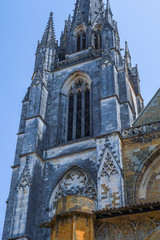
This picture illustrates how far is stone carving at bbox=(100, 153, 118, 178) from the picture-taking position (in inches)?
586

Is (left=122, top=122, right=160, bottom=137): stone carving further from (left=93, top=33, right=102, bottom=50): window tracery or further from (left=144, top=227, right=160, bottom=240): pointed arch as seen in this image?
(left=93, top=33, right=102, bottom=50): window tracery

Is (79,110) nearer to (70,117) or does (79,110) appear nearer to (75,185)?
(70,117)

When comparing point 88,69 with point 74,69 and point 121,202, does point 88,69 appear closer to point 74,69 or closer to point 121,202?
point 74,69

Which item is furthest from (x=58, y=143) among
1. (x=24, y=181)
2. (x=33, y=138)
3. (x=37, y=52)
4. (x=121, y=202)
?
(x=37, y=52)

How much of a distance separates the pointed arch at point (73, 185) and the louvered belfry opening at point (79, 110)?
2541 millimetres

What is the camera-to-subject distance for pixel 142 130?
52.6 ft

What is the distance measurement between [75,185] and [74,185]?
0.06 meters

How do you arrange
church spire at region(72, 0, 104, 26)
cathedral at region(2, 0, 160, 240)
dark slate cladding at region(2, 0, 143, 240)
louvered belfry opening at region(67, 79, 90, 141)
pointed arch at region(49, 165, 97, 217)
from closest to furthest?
cathedral at region(2, 0, 160, 240) → dark slate cladding at region(2, 0, 143, 240) → pointed arch at region(49, 165, 97, 217) → louvered belfry opening at region(67, 79, 90, 141) → church spire at region(72, 0, 104, 26)

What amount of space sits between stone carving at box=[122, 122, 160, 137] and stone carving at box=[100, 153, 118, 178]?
A: 5.20 feet

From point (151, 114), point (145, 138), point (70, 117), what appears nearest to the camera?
point (145, 138)

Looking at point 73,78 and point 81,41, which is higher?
point 81,41

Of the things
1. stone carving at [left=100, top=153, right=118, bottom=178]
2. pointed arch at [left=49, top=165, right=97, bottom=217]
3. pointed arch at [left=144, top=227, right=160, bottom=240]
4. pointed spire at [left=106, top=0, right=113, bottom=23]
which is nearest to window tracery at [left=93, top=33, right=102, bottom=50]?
pointed spire at [left=106, top=0, right=113, bottom=23]

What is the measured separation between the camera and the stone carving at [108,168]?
14891 millimetres

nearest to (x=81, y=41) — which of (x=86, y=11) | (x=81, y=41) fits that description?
(x=81, y=41)
